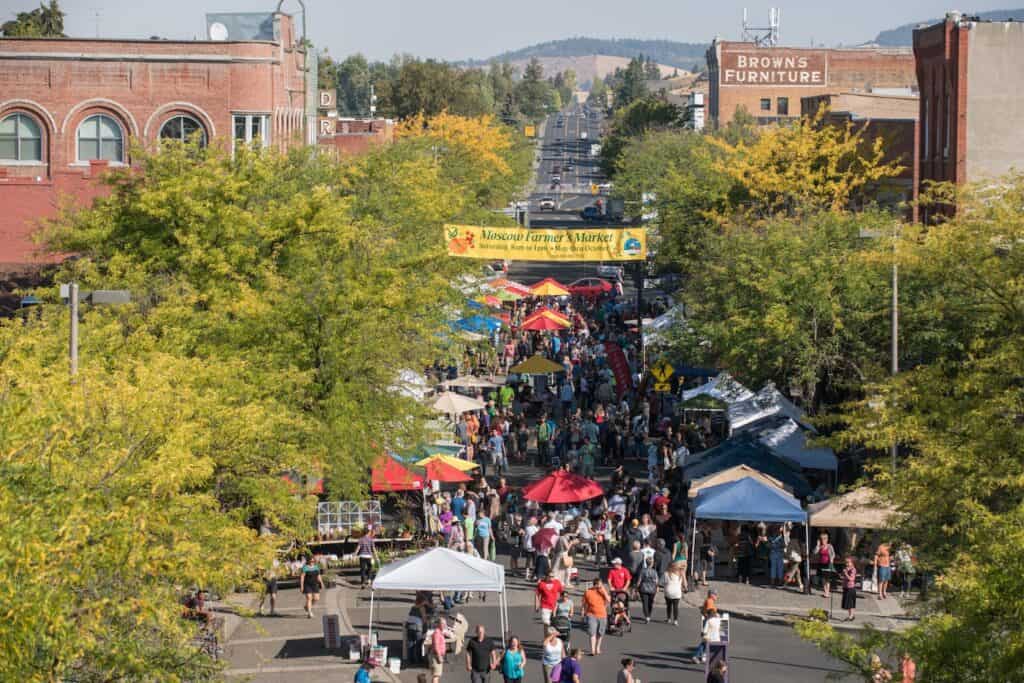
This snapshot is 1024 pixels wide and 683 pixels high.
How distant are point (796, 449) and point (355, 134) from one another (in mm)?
53281

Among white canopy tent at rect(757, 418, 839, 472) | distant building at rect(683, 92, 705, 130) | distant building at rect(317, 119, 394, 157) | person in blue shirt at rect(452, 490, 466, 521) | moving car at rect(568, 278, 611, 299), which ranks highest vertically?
distant building at rect(683, 92, 705, 130)

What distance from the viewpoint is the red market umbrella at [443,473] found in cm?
3294

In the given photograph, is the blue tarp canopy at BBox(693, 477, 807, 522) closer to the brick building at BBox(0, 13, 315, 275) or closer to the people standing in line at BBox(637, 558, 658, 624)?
the people standing in line at BBox(637, 558, 658, 624)

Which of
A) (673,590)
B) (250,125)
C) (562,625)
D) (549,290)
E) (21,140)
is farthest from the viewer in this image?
(549,290)

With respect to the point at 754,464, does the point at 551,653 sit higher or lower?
lower

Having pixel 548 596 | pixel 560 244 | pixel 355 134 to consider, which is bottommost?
pixel 548 596

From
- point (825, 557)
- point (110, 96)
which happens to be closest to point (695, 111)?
point (110, 96)

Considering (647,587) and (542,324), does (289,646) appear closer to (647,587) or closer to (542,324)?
(647,587)

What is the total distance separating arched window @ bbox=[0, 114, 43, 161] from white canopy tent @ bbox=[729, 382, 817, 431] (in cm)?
2769

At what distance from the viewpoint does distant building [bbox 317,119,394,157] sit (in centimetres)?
7833

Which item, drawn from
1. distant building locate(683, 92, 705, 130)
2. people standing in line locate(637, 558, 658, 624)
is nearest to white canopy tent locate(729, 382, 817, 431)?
people standing in line locate(637, 558, 658, 624)

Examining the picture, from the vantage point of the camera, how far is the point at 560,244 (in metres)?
47.5

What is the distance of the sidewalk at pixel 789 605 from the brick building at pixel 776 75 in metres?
102

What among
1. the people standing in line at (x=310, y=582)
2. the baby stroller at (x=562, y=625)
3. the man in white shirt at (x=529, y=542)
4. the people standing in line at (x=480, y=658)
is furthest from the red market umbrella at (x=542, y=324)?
the people standing in line at (x=480, y=658)
